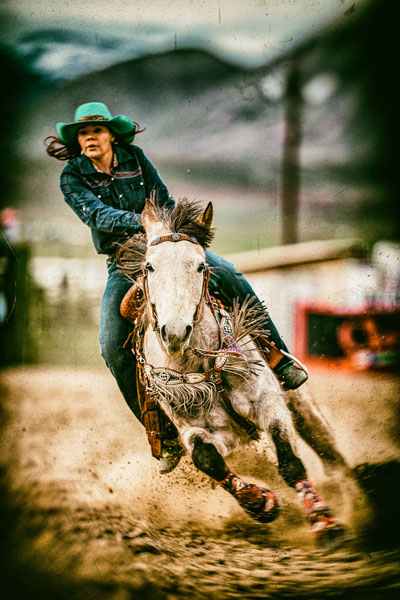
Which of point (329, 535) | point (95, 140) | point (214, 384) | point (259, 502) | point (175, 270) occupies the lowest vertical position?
point (329, 535)

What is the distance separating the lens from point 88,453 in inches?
133

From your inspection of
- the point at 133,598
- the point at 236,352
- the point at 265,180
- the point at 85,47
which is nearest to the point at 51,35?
the point at 85,47

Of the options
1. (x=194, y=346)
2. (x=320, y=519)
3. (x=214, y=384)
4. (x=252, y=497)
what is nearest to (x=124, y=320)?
(x=194, y=346)

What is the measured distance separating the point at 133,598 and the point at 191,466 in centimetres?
87

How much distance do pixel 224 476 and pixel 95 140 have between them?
82.3 inches

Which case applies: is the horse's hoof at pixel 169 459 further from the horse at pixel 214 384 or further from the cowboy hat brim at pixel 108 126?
the cowboy hat brim at pixel 108 126

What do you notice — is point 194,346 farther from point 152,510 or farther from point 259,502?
point 152,510

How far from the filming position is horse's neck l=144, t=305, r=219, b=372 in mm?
2830

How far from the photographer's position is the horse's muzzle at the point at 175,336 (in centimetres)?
242

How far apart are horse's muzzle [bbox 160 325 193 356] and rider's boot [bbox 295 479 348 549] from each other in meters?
1.13

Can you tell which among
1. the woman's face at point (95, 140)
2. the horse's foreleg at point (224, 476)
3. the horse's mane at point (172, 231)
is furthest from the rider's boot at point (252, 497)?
the woman's face at point (95, 140)

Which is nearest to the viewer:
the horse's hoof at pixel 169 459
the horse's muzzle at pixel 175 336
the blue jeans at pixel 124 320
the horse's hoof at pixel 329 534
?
the horse's muzzle at pixel 175 336

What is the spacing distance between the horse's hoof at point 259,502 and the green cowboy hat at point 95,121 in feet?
7.24

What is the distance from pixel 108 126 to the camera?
326 centimetres
